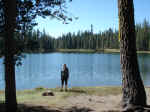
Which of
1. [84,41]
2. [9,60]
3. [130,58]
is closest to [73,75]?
[130,58]

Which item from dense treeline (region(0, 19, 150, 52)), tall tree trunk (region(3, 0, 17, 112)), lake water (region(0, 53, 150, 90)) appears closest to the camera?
tall tree trunk (region(3, 0, 17, 112))

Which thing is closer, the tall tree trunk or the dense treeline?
the tall tree trunk

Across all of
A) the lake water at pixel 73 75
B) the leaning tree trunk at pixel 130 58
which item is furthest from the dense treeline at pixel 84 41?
the leaning tree trunk at pixel 130 58

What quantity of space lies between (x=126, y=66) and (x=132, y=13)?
1544mm

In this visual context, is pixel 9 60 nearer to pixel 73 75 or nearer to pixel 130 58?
pixel 130 58

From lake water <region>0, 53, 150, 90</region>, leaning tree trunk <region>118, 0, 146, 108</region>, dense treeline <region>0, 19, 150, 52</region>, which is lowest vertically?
lake water <region>0, 53, 150, 90</region>

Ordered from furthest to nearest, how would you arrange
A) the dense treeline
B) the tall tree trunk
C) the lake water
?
the dense treeline
the lake water
the tall tree trunk

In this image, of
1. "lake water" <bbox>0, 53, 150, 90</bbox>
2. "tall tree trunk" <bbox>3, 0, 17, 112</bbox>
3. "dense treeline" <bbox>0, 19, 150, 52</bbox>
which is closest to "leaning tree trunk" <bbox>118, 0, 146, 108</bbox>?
"tall tree trunk" <bbox>3, 0, 17, 112</bbox>

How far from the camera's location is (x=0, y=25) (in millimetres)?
5609

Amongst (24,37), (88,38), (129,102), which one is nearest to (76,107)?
(129,102)

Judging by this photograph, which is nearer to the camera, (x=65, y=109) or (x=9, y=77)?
(x=9, y=77)

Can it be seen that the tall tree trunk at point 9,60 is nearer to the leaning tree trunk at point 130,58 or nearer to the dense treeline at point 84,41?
the leaning tree trunk at point 130,58

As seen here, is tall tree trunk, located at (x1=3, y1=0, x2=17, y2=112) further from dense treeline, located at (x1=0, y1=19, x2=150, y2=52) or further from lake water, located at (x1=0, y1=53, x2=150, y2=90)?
dense treeline, located at (x1=0, y1=19, x2=150, y2=52)

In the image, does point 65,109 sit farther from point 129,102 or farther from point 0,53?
point 0,53
